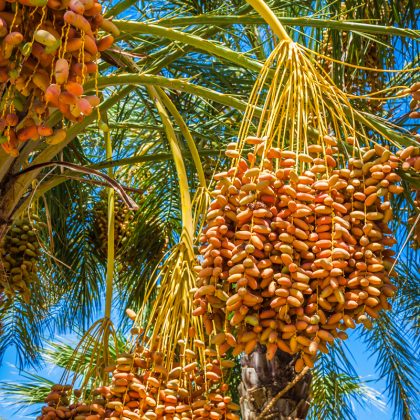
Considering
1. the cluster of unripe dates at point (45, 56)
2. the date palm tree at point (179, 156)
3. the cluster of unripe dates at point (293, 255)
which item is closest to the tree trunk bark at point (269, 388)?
the date palm tree at point (179, 156)

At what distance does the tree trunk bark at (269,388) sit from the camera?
2627 millimetres

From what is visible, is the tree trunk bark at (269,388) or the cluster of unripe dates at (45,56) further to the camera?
the tree trunk bark at (269,388)

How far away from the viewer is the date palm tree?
7.97 ft

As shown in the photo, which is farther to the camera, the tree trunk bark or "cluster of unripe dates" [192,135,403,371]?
the tree trunk bark

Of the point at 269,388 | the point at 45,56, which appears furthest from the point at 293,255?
the point at 269,388

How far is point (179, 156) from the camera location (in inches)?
103

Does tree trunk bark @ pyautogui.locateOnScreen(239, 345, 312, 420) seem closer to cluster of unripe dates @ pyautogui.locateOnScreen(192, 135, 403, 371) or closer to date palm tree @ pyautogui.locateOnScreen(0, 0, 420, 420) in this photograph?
date palm tree @ pyautogui.locateOnScreen(0, 0, 420, 420)

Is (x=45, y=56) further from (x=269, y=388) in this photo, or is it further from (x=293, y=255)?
(x=269, y=388)

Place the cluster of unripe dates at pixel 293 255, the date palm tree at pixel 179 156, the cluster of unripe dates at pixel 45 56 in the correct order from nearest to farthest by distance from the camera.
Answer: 1. the cluster of unripe dates at pixel 45 56
2. the cluster of unripe dates at pixel 293 255
3. the date palm tree at pixel 179 156

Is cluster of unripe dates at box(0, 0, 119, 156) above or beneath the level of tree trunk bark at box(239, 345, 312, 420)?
above

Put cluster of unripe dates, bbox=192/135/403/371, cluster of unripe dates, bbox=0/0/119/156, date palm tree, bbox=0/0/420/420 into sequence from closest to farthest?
1. cluster of unripe dates, bbox=0/0/119/156
2. cluster of unripe dates, bbox=192/135/403/371
3. date palm tree, bbox=0/0/420/420

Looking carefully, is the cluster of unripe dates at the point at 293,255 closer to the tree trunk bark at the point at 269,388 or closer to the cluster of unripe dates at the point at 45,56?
the cluster of unripe dates at the point at 45,56

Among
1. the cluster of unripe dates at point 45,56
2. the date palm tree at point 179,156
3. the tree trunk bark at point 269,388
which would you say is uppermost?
the date palm tree at point 179,156

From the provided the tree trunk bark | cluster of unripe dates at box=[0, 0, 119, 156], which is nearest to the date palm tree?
the tree trunk bark
